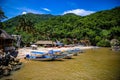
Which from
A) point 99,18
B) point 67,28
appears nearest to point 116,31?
point 99,18

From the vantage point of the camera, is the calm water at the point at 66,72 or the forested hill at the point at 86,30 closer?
the calm water at the point at 66,72

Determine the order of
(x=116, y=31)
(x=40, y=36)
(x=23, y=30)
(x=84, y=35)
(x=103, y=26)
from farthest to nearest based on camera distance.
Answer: (x=103, y=26), (x=84, y=35), (x=116, y=31), (x=40, y=36), (x=23, y=30)

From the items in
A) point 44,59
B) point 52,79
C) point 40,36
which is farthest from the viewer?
point 40,36

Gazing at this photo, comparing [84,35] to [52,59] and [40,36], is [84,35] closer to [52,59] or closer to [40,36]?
[40,36]

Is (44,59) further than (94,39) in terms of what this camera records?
No

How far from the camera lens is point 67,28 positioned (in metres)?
125

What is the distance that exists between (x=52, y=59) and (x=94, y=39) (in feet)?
251

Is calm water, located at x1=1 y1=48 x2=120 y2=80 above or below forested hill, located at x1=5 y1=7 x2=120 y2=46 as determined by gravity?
below

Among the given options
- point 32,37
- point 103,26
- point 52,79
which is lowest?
point 52,79

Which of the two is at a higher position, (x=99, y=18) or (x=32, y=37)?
(x=99, y=18)

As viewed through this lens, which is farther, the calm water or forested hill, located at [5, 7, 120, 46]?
forested hill, located at [5, 7, 120, 46]

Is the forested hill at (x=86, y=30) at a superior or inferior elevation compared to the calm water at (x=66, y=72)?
superior

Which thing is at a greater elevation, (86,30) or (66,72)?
(86,30)

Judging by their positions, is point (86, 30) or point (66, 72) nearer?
point (66, 72)
